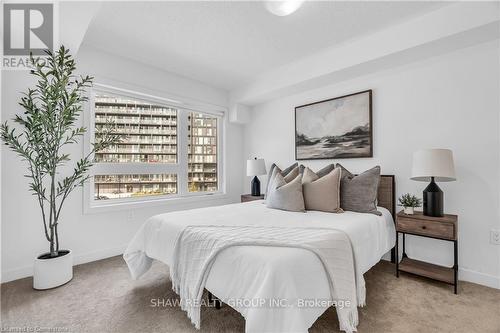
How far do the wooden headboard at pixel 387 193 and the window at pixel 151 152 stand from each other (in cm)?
260

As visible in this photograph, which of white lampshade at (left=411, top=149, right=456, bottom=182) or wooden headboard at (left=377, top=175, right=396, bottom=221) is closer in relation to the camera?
white lampshade at (left=411, top=149, right=456, bottom=182)

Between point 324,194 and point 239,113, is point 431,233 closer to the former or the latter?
point 324,194

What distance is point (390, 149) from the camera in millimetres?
2684

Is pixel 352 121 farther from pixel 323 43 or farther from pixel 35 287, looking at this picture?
pixel 35 287

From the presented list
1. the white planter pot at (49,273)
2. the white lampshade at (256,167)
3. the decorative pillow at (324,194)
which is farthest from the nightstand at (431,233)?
the white planter pot at (49,273)

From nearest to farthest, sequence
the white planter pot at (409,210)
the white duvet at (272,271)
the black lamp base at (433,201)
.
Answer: the white duvet at (272,271), the black lamp base at (433,201), the white planter pot at (409,210)

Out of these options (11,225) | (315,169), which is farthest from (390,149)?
(11,225)

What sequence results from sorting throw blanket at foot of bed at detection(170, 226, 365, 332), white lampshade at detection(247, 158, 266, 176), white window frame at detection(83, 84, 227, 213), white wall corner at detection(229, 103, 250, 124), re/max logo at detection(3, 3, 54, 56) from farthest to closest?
1. white wall corner at detection(229, 103, 250, 124)
2. white lampshade at detection(247, 158, 266, 176)
3. white window frame at detection(83, 84, 227, 213)
4. re/max logo at detection(3, 3, 54, 56)
5. throw blanket at foot of bed at detection(170, 226, 365, 332)

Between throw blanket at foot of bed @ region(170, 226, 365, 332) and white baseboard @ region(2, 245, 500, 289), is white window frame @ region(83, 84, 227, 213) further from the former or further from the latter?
throw blanket at foot of bed @ region(170, 226, 365, 332)

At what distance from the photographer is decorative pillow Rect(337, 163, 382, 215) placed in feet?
7.72

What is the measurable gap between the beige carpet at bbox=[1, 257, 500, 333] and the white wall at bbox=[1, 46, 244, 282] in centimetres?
37

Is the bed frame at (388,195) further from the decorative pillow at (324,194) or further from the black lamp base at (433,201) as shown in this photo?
the decorative pillow at (324,194)

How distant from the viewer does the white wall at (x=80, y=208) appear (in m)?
2.25

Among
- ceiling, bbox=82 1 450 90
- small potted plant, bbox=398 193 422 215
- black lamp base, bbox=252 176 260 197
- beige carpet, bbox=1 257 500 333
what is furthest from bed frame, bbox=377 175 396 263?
black lamp base, bbox=252 176 260 197
